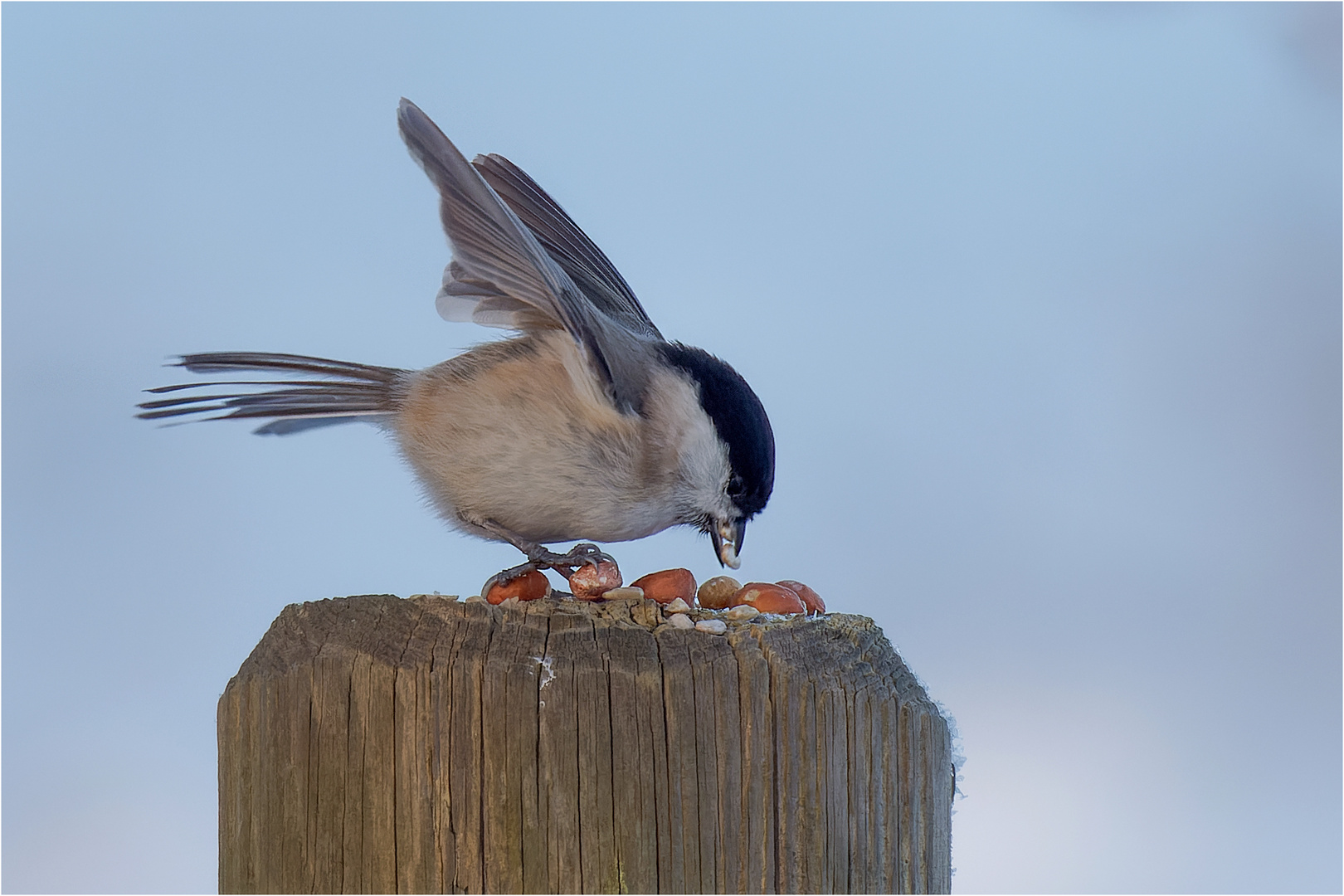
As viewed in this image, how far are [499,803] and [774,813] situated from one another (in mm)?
276

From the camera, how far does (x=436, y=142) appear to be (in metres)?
1.48

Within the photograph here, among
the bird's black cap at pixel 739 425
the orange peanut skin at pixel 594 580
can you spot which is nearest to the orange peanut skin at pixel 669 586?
the orange peanut skin at pixel 594 580

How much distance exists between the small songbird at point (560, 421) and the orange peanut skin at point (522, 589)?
0.02m

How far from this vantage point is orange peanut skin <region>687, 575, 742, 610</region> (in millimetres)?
1503

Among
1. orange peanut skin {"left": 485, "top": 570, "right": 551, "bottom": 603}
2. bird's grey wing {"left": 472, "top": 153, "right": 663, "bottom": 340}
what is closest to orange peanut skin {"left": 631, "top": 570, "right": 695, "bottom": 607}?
orange peanut skin {"left": 485, "top": 570, "right": 551, "bottom": 603}

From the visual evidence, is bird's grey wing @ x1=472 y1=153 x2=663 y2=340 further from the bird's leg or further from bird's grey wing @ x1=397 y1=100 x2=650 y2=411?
the bird's leg

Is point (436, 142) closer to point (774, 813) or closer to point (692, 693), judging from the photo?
point (692, 693)

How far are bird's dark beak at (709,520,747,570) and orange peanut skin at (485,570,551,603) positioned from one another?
0.32 m

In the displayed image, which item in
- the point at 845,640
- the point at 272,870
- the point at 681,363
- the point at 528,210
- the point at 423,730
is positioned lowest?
the point at 272,870

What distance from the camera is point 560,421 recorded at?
1.66 metres

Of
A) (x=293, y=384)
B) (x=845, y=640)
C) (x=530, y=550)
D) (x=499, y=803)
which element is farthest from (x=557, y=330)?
(x=499, y=803)

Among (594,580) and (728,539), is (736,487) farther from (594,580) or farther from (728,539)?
(594,580)

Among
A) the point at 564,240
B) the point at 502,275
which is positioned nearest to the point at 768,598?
the point at 502,275

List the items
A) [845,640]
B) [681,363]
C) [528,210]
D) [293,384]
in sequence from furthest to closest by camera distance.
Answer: [528,210], [293,384], [681,363], [845,640]
